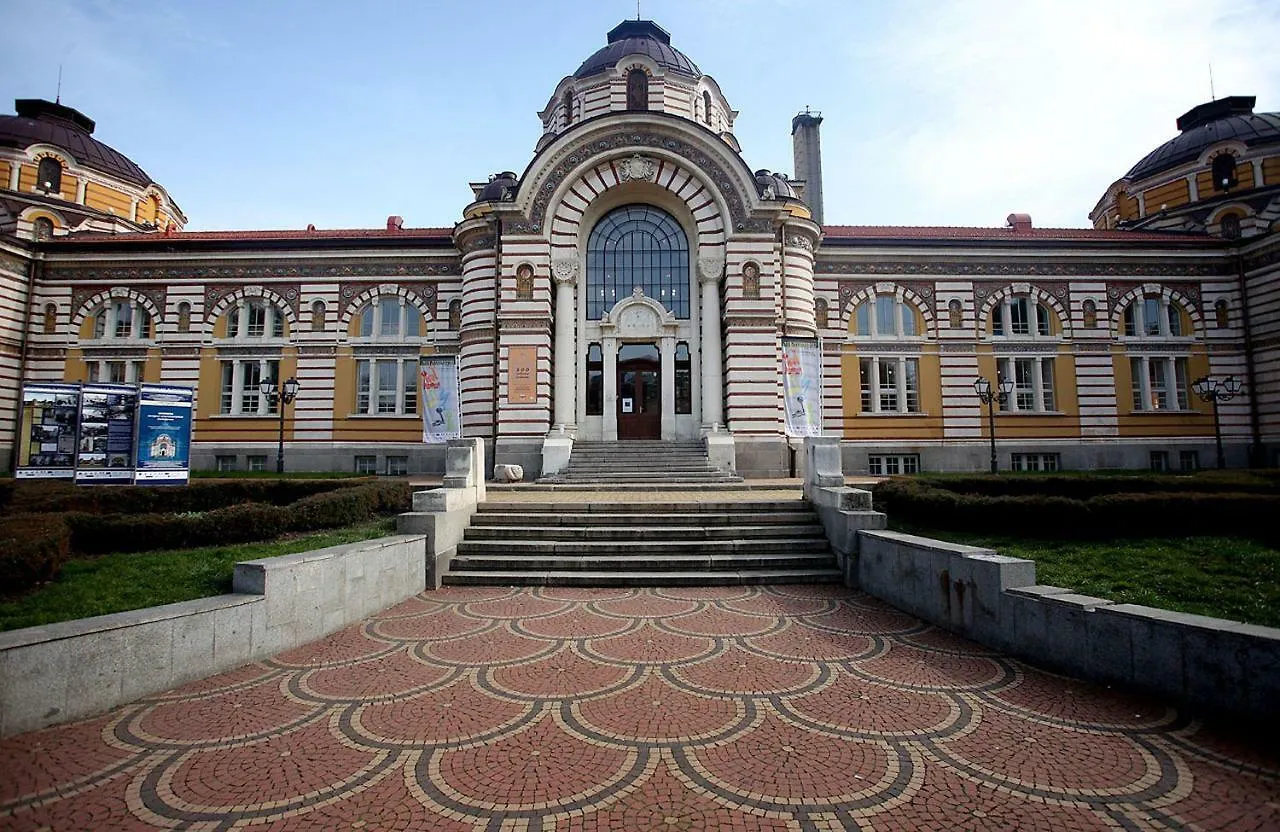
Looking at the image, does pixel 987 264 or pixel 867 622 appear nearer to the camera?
pixel 867 622

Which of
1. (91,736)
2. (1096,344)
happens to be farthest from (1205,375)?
(91,736)

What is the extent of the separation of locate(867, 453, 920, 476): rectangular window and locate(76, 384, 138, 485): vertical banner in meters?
26.7

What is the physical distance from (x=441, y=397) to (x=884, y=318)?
20.1 metres

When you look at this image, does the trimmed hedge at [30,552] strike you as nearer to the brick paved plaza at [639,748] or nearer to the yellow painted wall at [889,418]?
the brick paved plaza at [639,748]

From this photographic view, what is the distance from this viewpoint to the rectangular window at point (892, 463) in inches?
1038

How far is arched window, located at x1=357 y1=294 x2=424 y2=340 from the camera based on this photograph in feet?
87.7

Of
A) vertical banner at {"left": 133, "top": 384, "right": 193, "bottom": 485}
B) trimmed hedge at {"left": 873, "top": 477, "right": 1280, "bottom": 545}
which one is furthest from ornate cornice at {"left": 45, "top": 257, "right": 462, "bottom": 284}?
trimmed hedge at {"left": 873, "top": 477, "right": 1280, "bottom": 545}

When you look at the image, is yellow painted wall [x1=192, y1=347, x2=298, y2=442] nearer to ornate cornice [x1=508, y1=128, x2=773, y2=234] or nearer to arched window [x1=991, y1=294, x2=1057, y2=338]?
ornate cornice [x1=508, y1=128, x2=773, y2=234]

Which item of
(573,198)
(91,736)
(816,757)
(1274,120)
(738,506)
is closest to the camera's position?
(816,757)

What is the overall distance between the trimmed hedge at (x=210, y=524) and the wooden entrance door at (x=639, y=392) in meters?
13.4

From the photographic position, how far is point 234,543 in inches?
373

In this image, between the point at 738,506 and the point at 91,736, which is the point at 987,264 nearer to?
the point at 738,506

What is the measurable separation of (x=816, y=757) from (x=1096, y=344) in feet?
100

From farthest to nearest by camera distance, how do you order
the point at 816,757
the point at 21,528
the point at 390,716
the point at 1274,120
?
1. the point at 1274,120
2. the point at 21,528
3. the point at 390,716
4. the point at 816,757
